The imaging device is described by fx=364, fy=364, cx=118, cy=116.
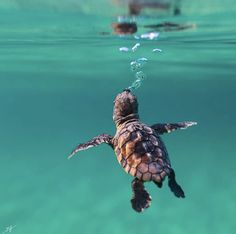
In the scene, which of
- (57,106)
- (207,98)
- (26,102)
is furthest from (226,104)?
(26,102)

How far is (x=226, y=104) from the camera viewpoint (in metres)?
45.3

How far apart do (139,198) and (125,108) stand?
111 inches

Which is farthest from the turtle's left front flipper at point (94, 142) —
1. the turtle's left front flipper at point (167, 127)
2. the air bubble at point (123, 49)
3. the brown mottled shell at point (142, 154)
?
the air bubble at point (123, 49)

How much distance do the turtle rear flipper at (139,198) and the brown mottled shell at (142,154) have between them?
0.25 m

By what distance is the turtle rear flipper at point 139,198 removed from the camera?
7.12m

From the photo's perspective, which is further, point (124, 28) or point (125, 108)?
point (124, 28)

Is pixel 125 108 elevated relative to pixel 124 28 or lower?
lower

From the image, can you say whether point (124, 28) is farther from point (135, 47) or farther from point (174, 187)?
point (174, 187)

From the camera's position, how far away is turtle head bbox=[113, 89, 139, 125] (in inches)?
370

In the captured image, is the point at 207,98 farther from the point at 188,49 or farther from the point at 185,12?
the point at 185,12

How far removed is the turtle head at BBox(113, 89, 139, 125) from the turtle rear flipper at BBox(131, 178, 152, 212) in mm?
2306

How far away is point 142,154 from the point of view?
24.6 feet

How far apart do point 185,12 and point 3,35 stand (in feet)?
28.6

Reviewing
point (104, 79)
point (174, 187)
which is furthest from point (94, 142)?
point (104, 79)
